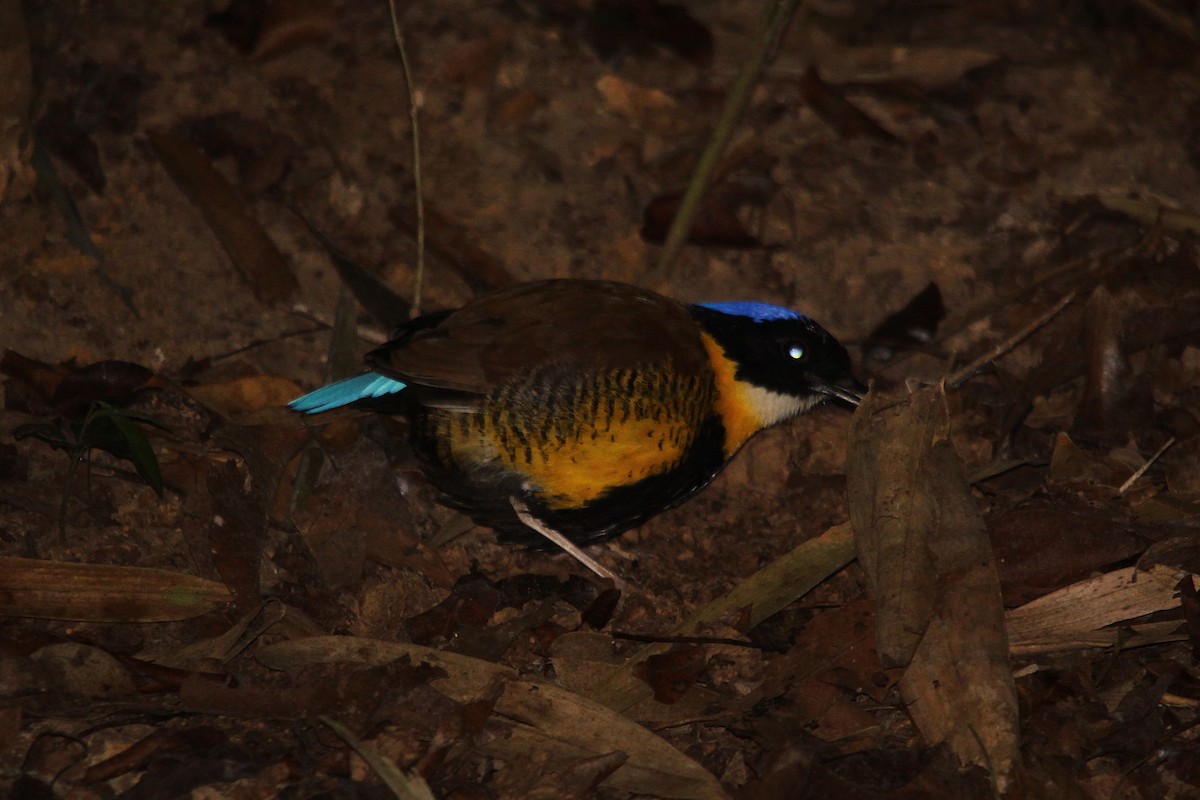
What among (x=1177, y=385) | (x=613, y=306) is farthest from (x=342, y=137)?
(x=1177, y=385)

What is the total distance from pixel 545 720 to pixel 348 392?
139 cm

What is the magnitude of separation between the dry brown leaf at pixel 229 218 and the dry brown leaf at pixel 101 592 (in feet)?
4.93

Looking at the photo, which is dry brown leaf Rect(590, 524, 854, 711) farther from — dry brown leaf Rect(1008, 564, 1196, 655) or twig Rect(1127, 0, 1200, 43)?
twig Rect(1127, 0, 1200, 43)

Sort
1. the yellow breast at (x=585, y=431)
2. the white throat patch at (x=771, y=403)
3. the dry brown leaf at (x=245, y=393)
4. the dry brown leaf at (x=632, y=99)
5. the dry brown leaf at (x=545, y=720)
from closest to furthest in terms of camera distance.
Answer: the dry brown leaf at (x=545, y=720) < the yellow breast at (x=585, y=431) < the white throat patch at (x=771, y=403) < the dry brown leaf at (x=245, y=393) < the dry brown leaf at (x=632, y=99)

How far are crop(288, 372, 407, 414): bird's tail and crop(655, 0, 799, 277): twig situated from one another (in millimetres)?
1422

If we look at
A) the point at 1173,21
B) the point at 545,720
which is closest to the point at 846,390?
the point at 545,720

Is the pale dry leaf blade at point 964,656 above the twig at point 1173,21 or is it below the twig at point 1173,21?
below

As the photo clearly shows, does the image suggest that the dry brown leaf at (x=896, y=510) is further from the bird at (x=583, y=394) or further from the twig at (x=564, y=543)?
the twig at (x=564, y=543)

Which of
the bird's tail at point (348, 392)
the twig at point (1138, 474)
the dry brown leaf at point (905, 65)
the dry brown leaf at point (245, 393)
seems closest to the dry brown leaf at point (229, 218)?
the dry brown leaf at point (245, 393)

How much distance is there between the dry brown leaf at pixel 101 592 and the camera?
3.77 meters

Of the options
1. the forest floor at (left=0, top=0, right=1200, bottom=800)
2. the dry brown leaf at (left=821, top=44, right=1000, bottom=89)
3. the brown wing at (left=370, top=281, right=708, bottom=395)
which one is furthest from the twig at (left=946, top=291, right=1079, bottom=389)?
the dry brown leaf at (left=821, top=44, right=1000, bottom=89)

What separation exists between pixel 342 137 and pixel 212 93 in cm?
62

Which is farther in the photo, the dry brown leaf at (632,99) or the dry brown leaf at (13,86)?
the dry brown leaf at (632,99)

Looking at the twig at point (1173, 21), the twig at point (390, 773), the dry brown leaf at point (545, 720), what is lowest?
the dry brown leaf at point (545, 720)
